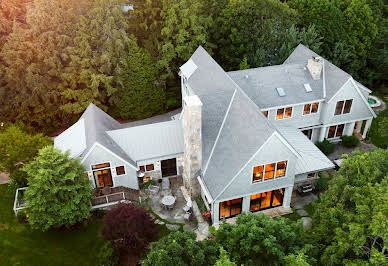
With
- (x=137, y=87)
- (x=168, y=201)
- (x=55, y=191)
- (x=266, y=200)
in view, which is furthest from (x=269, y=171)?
(x=137, y=87)

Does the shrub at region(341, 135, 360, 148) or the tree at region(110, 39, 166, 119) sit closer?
the shrub at region(341, 135, 360, 148)

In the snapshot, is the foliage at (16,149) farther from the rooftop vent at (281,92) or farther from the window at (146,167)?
the rooftop vent at (281,92)

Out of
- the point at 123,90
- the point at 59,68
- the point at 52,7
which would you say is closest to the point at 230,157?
the point at 123,90

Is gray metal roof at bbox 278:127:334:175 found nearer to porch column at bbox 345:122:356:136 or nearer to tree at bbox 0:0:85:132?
porch column at bbox 345:122:356:136

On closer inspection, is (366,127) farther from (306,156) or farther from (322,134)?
(306,156)

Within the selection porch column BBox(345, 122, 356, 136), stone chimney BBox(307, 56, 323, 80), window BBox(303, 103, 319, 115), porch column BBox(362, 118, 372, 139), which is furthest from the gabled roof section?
porch column BBox(362, 118, 372, 139)

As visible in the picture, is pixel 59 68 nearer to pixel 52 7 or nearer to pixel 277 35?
pixel 52 7
